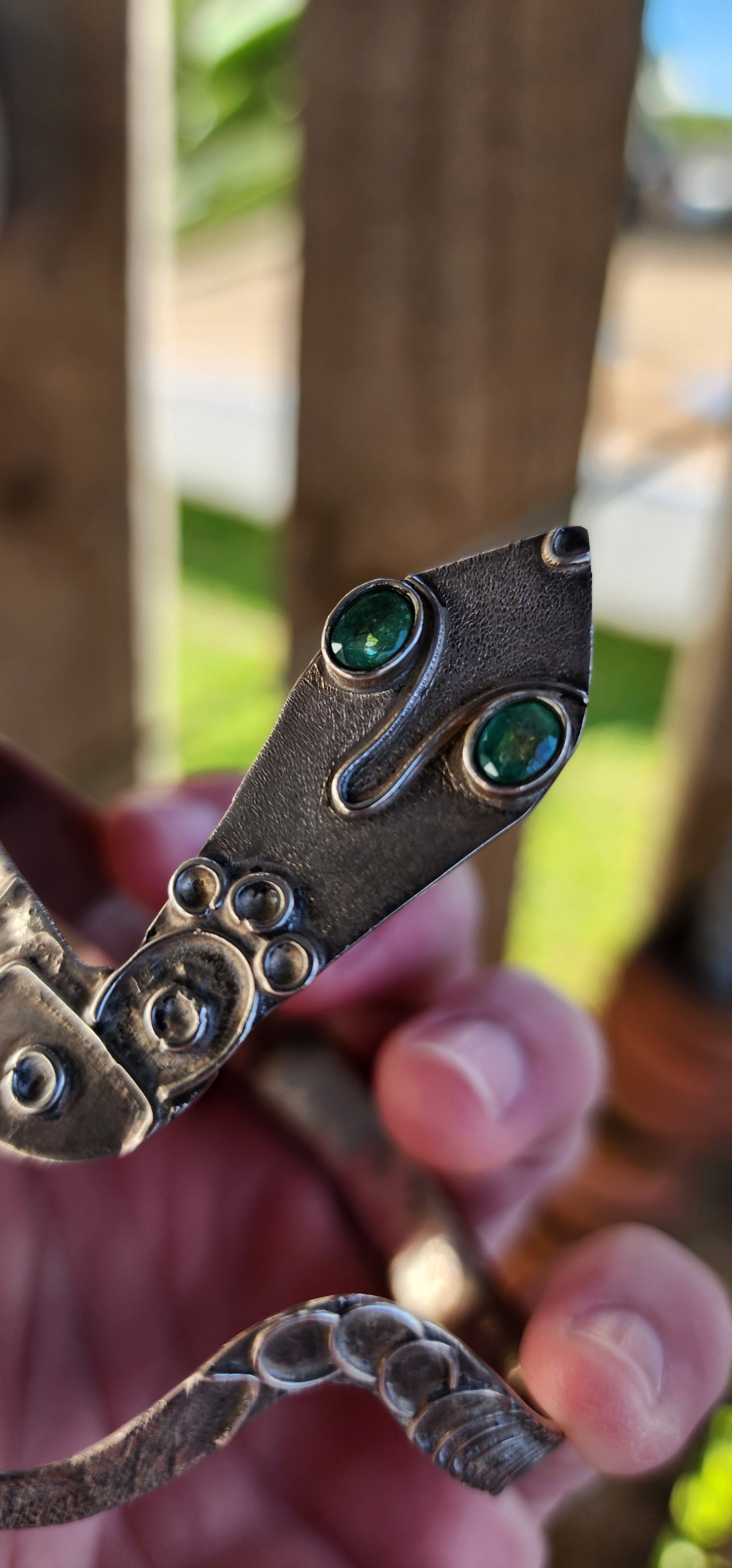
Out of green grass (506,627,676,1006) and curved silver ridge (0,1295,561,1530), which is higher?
curved silver ridge (0,1295,561,1530)

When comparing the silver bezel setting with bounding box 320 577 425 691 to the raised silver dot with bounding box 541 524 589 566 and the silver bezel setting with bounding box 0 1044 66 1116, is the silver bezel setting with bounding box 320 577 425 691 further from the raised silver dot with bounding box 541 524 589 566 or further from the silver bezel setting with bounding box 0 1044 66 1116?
the silver bezel setting with bounding box 0 1044 66 1116

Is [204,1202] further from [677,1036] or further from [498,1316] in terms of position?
[677,1036]

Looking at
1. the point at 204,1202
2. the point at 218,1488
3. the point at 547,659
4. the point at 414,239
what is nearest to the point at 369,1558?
the point at 218,1488

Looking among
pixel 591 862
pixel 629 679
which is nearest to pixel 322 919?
pixel 591 862

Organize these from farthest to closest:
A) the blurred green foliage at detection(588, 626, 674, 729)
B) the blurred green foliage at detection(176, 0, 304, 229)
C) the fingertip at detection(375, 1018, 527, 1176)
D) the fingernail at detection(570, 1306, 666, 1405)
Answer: the blurred green foliage at detection(176, 0, 304, 229)
the blurred green foliage at detection(588, 626, 674, 729)
the fingertip at detection(375, 1018, 527, 1176)
the fingernail at detection(570, 1306, 666, 1405)

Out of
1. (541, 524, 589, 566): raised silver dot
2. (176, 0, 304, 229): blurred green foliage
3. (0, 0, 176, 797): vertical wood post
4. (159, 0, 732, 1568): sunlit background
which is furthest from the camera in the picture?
(176, 0, 304, 229): blurred green foliage

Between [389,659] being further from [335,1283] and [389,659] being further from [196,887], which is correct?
[335,1283]

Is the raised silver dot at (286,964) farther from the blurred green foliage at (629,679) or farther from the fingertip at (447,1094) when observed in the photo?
the blurred green foliage at (629,679)

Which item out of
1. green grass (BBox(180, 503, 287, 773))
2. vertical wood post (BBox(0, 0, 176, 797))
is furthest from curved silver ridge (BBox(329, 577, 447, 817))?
green grass (BBox(180, 503, 287, 773))
